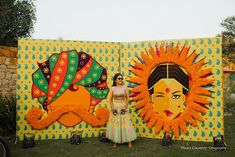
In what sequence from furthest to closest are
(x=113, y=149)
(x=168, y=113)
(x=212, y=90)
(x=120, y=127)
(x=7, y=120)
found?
(x=7, y=120), (x=168, y=113), (x=212, y=90), (x=120, y=127), (x=113, y=149)

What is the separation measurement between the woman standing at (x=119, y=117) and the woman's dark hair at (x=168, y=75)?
1.00m

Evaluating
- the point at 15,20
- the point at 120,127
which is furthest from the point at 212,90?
the point at 15,20

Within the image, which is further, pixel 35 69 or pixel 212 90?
pixel 35 69

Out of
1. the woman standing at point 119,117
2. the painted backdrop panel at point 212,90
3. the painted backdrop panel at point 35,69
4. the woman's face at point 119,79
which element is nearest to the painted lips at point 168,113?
the painted backdrop panel at point 212,90

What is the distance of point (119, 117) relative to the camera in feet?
18.1

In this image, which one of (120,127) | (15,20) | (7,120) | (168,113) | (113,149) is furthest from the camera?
(15,20)

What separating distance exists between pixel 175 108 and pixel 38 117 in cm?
379

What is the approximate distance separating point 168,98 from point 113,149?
207cm

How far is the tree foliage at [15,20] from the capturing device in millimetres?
11938

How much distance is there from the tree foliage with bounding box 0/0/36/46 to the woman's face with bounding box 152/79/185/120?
31.5ft

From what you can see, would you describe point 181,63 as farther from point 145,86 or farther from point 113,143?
point 113,143

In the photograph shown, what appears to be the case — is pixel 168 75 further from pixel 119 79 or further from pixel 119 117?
pixel 119 117

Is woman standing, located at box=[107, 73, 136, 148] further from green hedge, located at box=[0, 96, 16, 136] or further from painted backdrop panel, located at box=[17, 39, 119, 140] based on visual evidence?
green hedge, located at box=[0, 96, 16, 136]

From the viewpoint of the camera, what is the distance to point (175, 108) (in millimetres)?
6012
